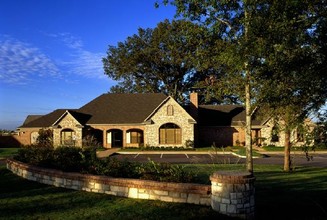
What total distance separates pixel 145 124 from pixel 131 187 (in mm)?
30463

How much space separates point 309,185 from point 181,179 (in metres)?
5.99

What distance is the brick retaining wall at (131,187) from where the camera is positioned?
32.5 ft

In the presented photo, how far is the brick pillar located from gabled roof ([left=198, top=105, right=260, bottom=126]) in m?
35.0

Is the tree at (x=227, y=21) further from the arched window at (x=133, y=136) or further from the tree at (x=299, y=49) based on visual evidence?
the arched window at (x=133, y=136)

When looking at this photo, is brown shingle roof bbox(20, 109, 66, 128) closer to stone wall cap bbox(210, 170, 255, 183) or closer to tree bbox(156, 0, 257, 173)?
tree bbox(156, 0, 257, 173)

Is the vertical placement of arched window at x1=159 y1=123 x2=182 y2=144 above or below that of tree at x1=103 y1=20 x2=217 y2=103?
below

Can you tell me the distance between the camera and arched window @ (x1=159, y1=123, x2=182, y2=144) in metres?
41.4

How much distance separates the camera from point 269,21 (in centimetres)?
1016

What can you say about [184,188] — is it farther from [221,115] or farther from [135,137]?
[221,115]

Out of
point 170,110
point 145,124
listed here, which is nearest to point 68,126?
point 145,124

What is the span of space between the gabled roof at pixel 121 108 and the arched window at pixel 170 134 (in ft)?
9.45

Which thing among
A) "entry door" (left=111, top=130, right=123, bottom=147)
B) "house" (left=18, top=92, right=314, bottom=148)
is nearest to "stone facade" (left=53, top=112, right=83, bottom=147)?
"house" (left=18, top=92, right=314, bottom=148)

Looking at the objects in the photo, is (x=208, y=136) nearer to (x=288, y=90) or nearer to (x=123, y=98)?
(x=123, y=98)

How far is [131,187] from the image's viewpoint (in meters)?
10.9
